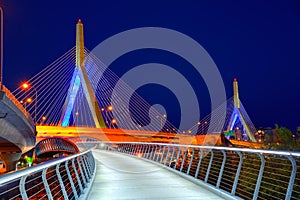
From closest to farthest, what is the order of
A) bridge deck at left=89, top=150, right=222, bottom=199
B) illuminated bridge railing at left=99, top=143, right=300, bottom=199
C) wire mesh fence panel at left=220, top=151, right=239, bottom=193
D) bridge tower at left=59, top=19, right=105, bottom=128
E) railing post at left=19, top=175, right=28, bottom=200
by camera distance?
railing post at left=19, top=175, right=28, bottom=200 → illuminated bridge railing at left=99, top=143, right=300, bottom=199 → bridge deck at left=89, top=150, right=222, bottom=199 → wire mesh fence panel at left=220, top=151, right=239, bottom=193 → bridge tower at left=59, top=19, right=105, bottom=128

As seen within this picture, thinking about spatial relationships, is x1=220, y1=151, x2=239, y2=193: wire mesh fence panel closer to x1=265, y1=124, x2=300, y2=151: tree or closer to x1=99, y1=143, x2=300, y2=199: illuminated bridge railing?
x1=99, y1=143, x2=300, y2=199: illuminated bridge railing

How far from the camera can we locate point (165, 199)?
611cm

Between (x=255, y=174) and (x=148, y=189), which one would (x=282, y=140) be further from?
(x=148, y=189)

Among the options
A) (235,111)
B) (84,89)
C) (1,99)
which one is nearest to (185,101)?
(235,111)

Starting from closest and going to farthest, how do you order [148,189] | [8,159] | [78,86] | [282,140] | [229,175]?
[148,189] < [282,140] < [229,175] < [78,86] < [8,159]

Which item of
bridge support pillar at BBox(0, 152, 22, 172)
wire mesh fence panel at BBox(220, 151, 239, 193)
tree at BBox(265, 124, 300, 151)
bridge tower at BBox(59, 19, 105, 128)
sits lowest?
bridge support pillar at BBox(0, 152, 22, 172)

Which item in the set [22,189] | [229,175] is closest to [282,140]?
[229,175]

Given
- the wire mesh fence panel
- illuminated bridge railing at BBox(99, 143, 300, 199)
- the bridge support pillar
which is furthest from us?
the bridge support pillar

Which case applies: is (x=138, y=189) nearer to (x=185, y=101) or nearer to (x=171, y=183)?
(x=171, y=183)

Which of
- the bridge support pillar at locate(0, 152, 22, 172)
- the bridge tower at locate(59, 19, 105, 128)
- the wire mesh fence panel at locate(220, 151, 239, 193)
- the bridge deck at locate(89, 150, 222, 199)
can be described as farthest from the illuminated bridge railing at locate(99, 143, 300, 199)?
the bridge support pillar at locate(0, 152, 22, 172)

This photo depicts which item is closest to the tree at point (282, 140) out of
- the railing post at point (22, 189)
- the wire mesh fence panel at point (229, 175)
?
the wire mesh fence panel at point (229, 175)

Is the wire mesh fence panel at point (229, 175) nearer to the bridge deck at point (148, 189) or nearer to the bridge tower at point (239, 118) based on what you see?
the bridge deck at point (148, 189)

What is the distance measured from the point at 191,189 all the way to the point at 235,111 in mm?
38947

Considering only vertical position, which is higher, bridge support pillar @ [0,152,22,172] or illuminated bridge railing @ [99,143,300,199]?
illuminated bridge railing @ [99,143,300,199]
